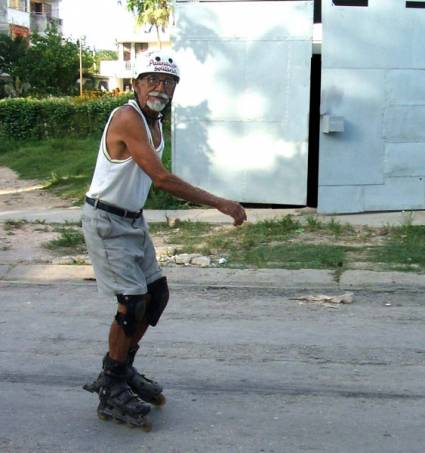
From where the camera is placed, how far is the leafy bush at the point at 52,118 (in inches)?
1069

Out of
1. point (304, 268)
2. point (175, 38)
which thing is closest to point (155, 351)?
point (304, 268)

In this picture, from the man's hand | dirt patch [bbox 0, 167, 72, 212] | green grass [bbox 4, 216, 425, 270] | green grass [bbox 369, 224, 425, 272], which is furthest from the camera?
dirt patch [bbox 0, 167, 72, 212]

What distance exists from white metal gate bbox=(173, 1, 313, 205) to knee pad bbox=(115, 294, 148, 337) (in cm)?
775

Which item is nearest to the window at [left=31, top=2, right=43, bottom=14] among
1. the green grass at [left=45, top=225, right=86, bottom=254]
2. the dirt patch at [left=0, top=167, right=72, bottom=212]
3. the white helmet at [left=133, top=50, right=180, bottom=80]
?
the dirt patch at [left=0, top=167, right=72, bottom=212]

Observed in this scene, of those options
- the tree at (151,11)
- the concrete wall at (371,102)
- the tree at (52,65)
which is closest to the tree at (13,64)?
the tree at (52,65)

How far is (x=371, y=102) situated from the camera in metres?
11.1

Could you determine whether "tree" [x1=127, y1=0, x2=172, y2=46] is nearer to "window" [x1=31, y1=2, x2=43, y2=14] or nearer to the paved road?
"window" [x1=31, y1=2, x2=43, y2=14]

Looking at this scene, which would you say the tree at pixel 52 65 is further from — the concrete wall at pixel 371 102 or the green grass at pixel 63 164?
the concrete wall at pixel 371 102

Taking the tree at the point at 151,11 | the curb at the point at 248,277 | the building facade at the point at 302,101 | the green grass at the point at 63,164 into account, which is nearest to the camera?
the curb at the point at 248,277

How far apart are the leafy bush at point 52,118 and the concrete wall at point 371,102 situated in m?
17.2

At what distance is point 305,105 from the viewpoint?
11.3m

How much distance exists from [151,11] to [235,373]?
1682 inches

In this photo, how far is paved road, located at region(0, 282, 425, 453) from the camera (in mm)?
3969

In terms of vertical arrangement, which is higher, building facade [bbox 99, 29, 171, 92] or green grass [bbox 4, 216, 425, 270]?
building facade [bbox 99, 29, 171, 92]
